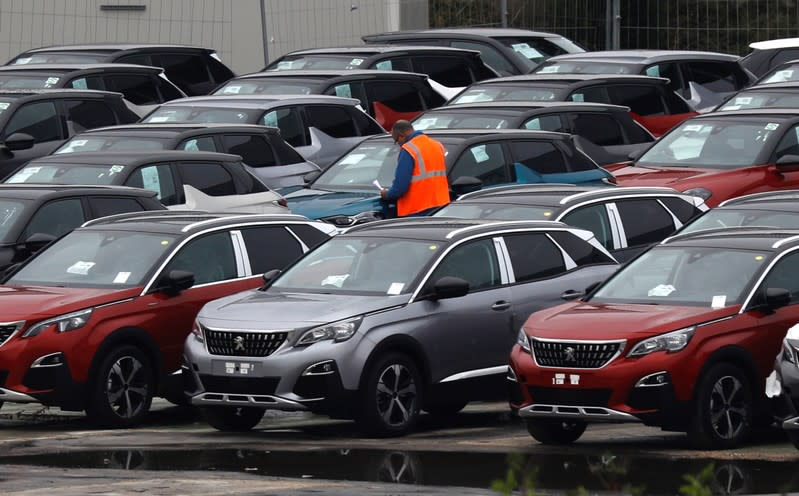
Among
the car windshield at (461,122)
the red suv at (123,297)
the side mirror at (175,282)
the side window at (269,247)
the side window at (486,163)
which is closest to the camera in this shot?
the red suv at (123,297)

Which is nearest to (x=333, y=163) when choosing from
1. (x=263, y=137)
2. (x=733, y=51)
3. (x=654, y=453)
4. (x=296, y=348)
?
(x=263, y=137)

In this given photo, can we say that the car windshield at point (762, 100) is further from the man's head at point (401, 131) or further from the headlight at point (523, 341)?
the headlight at point (523, 341)

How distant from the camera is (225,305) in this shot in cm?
1468

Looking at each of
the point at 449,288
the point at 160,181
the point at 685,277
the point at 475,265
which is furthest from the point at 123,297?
the point at 160,181

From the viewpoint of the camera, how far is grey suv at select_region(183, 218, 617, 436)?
45.5 ft

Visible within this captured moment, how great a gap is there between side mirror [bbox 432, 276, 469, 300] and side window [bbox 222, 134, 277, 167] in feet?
23.0

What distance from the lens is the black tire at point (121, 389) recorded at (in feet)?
48.0

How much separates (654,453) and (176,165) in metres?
7.76

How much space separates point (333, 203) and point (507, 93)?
203 inches

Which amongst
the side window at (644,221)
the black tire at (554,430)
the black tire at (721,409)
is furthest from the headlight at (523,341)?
the side window at (644,221)

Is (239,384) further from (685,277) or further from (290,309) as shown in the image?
(685,277)

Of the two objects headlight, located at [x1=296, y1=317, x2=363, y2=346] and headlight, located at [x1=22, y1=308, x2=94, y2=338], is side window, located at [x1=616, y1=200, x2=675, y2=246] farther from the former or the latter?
headlight, located at [x1=22, y1=308, x2=94, y2=338]

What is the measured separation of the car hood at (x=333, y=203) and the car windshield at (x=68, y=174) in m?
1.76

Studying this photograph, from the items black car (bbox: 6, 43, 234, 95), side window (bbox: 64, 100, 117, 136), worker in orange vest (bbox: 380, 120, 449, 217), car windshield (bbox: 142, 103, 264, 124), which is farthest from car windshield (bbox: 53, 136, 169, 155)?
black car (bbox: 6, 43, 234, 95)
